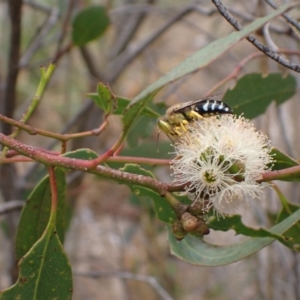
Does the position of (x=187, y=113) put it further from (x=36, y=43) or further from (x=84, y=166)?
(x=36, y=43)

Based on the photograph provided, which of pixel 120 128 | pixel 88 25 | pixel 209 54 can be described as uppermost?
pixel 120 128

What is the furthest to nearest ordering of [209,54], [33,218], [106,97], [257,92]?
[257,92] → [33,218] → [106,97] → [209,54]

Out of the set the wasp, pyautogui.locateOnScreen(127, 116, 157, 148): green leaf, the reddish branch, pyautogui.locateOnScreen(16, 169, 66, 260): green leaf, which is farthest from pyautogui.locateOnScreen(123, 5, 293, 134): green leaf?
pyautogui.locateOnScreen(127, 116, 157, 148): green leaf

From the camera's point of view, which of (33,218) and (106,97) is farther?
(33,218)

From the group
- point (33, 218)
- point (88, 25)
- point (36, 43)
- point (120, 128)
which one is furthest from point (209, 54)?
point (120, 128)

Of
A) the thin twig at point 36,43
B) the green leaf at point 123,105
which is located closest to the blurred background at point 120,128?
the thin twig at point 36,43

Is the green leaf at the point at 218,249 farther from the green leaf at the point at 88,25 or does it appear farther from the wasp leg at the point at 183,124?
the green leaf at the point at 88,25
